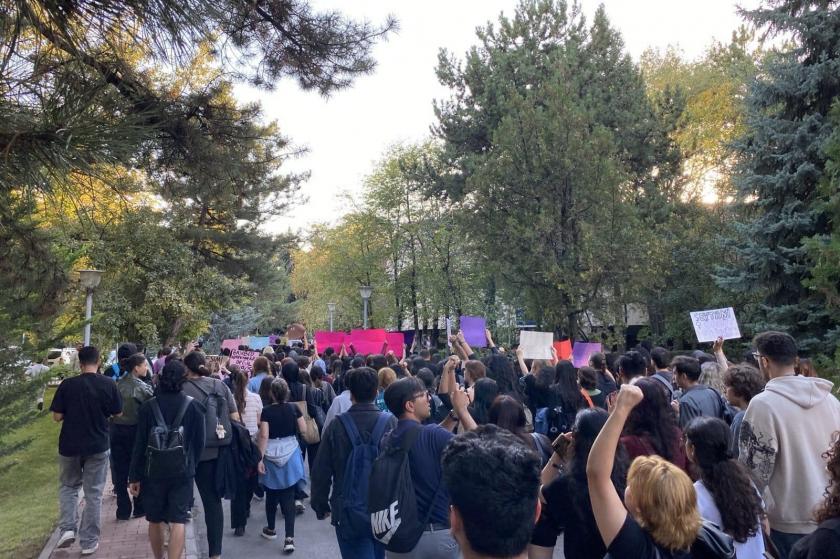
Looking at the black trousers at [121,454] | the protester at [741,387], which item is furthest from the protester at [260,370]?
the protester at [741,387]

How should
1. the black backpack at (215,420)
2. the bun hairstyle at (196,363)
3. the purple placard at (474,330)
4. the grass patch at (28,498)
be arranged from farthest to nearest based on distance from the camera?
the purple placard at (474,330), the grass patch at (28,498), the bun hairstyle at (196,363), the black backpack at (215,420)

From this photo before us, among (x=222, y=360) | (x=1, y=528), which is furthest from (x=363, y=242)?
(x=1, y=528)

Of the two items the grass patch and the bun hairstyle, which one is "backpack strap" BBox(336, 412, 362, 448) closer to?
the bun hairstyle

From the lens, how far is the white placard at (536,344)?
10.4 metres

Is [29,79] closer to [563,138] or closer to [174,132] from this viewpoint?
[174,132]

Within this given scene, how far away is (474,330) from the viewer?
43.4ft

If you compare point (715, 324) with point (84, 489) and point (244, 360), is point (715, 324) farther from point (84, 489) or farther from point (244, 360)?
point (244, 360)

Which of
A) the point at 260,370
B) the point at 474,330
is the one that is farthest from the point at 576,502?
the point at 474,330

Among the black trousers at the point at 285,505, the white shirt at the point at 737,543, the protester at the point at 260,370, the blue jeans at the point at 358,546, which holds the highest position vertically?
the protester at the point at 260,370

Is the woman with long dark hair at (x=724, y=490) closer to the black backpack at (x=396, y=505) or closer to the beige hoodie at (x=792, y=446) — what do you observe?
the beige hoodie at (x=792, y=446)

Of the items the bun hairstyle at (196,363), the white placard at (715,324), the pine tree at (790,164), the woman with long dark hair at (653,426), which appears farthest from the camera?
the pine tree at (790,164)

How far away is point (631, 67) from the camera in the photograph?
25.4 metres

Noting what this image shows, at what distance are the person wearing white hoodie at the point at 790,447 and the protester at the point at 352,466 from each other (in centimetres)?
228

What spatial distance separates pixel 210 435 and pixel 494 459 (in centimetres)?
490
